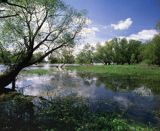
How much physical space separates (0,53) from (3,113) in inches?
391

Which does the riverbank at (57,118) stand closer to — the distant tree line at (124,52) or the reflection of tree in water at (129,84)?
the reflection of tree in water at (129,84)

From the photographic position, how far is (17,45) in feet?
87.9

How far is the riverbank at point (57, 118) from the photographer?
14578 mm

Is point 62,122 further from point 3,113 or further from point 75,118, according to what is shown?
point 3,113

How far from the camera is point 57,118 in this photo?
53.8 feet

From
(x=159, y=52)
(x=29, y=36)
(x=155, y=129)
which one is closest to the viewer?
(x=155, y=129)

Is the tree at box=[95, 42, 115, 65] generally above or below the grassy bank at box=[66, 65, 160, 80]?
above

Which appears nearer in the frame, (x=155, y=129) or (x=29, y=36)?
(x=155, y=129)

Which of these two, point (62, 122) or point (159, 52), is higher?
point (159, 52)

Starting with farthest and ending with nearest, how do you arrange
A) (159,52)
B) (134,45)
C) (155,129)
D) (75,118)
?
(134,45) < (159,52) < (75,118) < (155,129)

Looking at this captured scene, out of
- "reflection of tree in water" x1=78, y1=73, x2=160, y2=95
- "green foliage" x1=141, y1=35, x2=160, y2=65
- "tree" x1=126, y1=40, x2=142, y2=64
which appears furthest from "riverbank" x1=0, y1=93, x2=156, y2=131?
"tree" x1=126, y1=40, x2=142, y2=64

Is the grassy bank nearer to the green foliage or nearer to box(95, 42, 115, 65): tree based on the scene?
the green foliage

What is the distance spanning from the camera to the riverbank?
47.8 feet

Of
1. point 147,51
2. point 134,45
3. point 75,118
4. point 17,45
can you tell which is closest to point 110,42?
point 134,45
